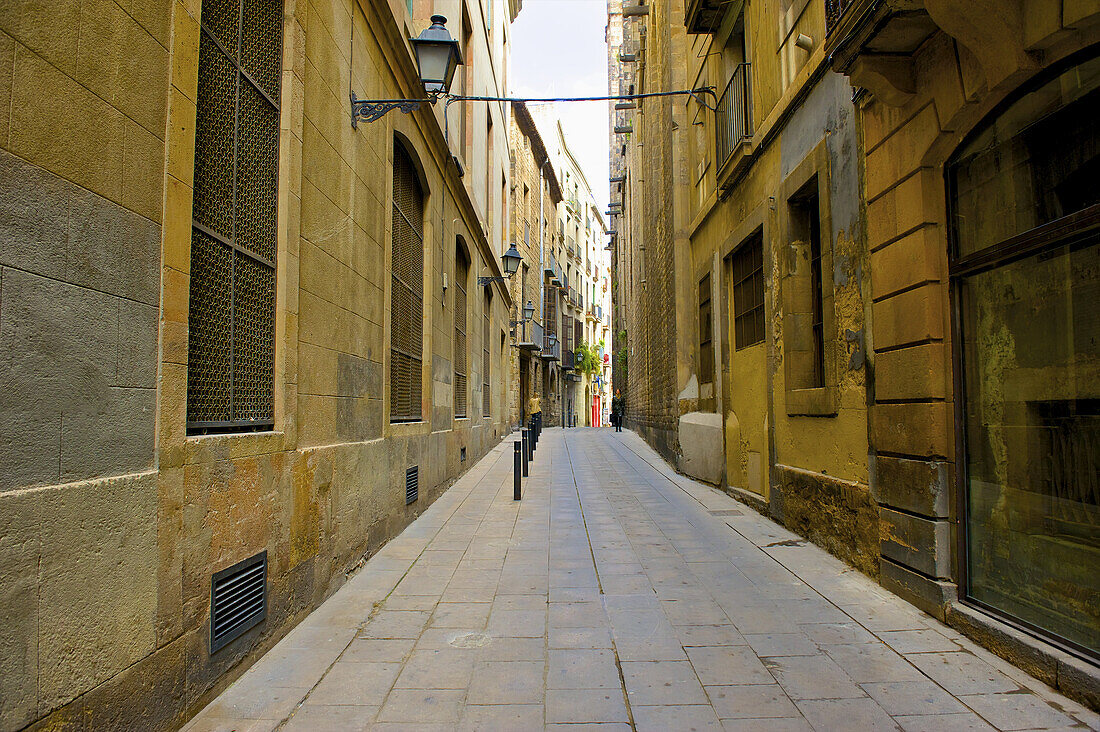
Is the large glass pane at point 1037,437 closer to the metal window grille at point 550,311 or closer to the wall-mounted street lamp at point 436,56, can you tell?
the wall-mounted street lamp at point 436,56

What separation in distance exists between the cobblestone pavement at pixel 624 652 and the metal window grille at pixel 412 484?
2.86 ft

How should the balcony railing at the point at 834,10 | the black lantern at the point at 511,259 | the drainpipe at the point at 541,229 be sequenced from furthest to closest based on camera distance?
the drainpipe at the point at 541,229
the black lantern at the point at 511,259
the balcony railing at the point at 834,10


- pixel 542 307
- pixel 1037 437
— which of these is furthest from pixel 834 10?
pixel 542 307

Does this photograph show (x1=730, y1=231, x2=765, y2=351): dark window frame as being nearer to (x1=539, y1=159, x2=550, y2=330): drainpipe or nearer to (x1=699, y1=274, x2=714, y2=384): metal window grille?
(x1=699, y1=274, x2=714, y2=384): metal window grille

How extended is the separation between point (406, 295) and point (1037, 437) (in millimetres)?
6166

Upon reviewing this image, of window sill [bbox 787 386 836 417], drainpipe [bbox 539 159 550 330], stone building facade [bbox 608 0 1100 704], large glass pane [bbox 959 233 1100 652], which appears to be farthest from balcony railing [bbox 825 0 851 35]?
drainpipe [bbox 539 159 550 330]

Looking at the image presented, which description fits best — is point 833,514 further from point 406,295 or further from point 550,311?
point 550,311

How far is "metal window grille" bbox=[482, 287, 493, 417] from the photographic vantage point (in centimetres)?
1589

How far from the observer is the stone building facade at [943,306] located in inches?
132

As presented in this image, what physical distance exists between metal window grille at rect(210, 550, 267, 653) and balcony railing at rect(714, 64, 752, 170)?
274 inches

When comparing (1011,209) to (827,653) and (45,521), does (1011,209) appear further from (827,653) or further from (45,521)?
(45,521)

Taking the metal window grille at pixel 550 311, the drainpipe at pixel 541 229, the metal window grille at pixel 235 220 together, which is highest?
the drainpipe at pixel 541 229

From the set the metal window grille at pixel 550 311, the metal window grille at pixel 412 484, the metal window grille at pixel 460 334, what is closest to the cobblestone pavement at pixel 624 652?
the metal window grille at pixel 412 484

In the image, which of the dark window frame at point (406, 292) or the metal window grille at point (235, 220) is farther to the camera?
the dark window frame at point (406, 292)
